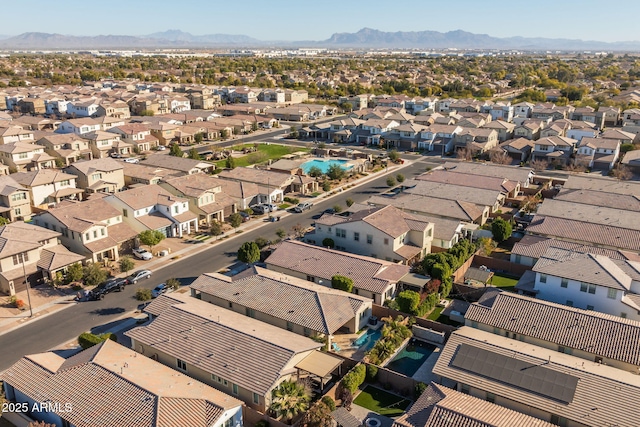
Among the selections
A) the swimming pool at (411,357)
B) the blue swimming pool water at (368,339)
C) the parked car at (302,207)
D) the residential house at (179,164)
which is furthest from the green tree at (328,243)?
the residential house at (179,164)

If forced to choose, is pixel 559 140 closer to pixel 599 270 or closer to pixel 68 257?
pixel 599 270

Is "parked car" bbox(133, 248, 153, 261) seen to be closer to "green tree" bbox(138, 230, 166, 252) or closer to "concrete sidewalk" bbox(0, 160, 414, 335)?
"concrete sidewalk" bbox(0, 160, 414, 335)

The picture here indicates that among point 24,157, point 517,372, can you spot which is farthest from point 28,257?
A: point 24,157

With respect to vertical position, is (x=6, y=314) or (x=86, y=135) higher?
(x=86, y=135)

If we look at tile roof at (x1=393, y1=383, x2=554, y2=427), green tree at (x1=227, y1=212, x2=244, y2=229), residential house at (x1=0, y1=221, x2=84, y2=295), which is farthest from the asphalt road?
tile roof at (x1=393, y1=383, x2=554, y2=427)

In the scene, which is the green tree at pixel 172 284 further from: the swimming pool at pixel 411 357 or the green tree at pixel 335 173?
the green tree at pixel 335 173

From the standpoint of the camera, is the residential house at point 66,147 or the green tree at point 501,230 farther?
the residential house at point 66,147

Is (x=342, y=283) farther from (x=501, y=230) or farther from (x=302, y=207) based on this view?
(x=302, y=207)

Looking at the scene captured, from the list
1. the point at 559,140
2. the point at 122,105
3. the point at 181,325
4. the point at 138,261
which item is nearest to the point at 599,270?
the point at 181,325
